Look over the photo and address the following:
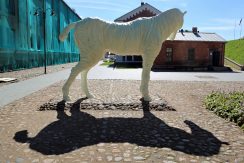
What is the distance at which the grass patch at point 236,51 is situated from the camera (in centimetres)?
3353

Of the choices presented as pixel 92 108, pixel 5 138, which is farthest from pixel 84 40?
pixel 5 138

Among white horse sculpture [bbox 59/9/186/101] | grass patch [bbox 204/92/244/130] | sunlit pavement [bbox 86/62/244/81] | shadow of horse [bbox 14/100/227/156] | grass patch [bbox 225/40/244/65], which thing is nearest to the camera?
shadow of horse [bbox 14/100/227/156]

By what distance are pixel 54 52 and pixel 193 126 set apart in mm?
27521

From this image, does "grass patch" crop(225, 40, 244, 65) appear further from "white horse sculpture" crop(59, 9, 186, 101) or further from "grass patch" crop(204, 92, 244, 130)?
"white horse sculpture" crop(59, 9, 186, 101)

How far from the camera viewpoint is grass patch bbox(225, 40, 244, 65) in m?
33.5

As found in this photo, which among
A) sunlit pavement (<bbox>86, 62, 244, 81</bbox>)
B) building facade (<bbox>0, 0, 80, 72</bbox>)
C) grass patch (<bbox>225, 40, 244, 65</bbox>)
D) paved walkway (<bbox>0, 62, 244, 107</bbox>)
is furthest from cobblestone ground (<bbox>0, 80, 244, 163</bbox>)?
grass patch (<bbox>225, 40, 244, 65</bbox>)

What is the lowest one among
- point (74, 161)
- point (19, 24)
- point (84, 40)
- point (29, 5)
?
point (74, 161)

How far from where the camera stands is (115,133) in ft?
14.4

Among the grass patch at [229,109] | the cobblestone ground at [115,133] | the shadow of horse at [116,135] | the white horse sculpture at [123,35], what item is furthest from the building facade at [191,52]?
the shadow of horse at [116,135]

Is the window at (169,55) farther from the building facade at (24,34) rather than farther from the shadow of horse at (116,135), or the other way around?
the shadow of horse at (116,135)

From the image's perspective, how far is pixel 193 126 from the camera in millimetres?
4918

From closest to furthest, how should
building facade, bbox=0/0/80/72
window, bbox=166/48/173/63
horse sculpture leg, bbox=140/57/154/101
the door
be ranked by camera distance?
horse sculpture leg, bbox=140/57/154/101, building facade, bbox=0/0/80/72, window, bbox=166/48/173/63, the door

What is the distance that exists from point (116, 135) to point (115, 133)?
11 cm

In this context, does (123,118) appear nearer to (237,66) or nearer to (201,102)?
(201,102)
